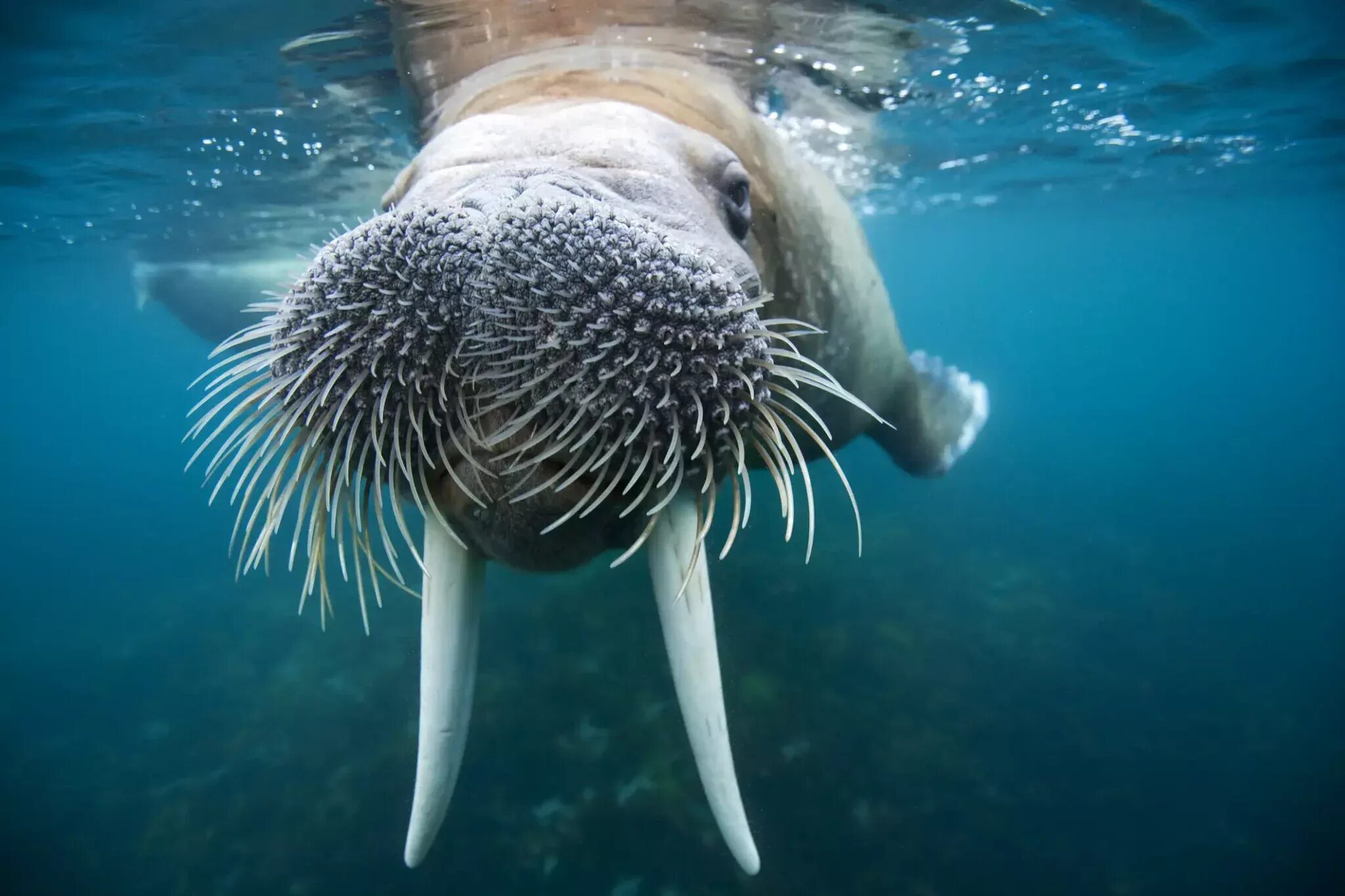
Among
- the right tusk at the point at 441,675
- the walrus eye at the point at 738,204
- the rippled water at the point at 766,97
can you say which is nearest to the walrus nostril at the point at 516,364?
the right tusk at the point at 441,675

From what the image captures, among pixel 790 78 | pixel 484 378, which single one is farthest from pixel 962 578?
pixel 484 378

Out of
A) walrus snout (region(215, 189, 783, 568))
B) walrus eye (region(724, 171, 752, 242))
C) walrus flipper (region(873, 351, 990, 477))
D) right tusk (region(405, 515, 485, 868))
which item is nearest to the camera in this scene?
walrus snout (region(215, 189, 783, 568))

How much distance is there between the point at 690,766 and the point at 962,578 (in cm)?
639

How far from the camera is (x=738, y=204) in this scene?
2977mm

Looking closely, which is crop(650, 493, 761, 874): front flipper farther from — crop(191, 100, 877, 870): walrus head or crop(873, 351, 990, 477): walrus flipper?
crop(873, 351, 990, 477): walrus flipper

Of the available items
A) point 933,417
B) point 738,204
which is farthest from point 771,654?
point 738,204

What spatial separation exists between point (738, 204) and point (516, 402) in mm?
1371

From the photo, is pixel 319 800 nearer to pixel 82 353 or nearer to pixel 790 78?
pixel 790 78

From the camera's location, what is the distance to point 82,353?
243ft

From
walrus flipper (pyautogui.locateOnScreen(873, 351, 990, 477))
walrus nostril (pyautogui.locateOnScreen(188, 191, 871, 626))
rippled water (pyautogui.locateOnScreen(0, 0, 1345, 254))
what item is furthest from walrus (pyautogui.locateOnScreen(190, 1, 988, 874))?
rippled water (pyautogui.locateOnScreen(0, 0, 1345, 254))

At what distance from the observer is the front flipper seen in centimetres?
227

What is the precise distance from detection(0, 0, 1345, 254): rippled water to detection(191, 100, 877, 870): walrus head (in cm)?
523

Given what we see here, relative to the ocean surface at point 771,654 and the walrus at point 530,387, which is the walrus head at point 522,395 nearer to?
the walrus at point 530,387

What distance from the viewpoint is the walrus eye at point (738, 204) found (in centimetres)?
293
